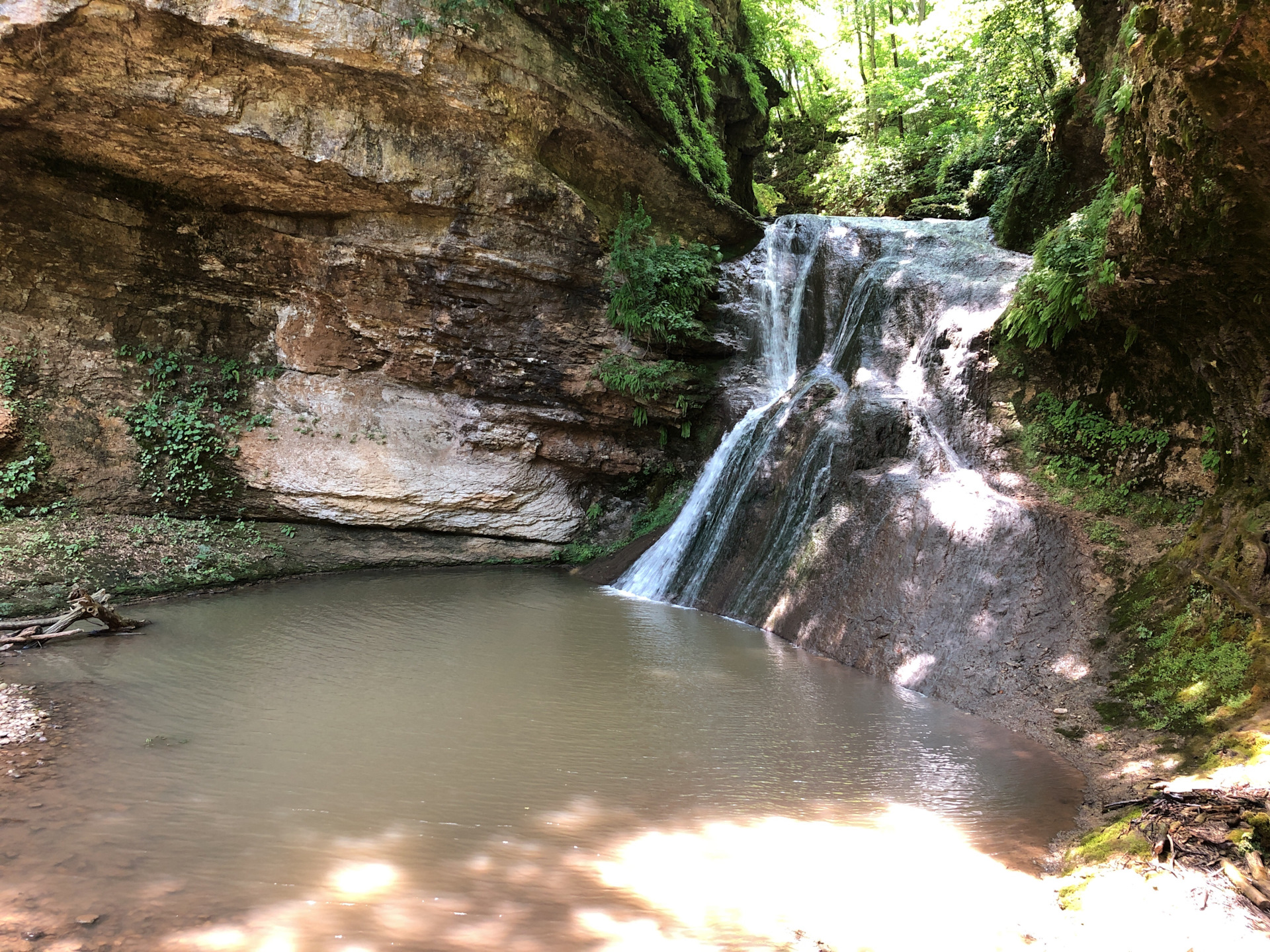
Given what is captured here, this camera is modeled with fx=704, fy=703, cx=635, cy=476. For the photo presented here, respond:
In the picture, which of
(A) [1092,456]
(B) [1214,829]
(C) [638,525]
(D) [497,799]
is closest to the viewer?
(B) [1214,829]

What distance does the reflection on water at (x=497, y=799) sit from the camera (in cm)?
269

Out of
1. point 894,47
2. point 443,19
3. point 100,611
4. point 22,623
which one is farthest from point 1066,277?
point 894,47

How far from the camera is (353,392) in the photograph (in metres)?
11.7

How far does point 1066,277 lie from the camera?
6.94 m

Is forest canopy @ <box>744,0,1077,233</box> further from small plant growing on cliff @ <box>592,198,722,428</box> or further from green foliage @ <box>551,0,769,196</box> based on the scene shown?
small plant growing on cliff @ <box>592,198,722,428</box>

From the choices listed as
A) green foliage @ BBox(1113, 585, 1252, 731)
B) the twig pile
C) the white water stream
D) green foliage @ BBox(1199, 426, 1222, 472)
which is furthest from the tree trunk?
the twig pile

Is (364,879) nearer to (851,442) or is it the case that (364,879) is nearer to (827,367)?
(851,442)

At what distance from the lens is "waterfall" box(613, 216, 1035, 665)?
7617 mm

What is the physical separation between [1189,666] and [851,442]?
4.55 meters

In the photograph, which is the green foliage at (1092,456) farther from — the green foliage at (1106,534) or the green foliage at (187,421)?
the green foliage at (187,421)

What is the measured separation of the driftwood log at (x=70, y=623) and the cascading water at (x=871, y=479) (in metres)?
6.28

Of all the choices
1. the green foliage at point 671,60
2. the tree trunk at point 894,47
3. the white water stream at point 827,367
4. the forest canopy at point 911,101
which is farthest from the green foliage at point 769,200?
the white water stream at point 827,367

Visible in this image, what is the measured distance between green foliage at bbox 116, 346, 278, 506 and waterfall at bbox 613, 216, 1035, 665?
6421mm

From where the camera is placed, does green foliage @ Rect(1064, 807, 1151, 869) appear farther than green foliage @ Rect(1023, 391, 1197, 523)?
No
